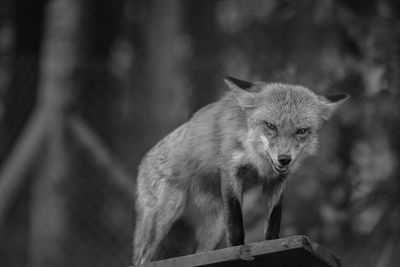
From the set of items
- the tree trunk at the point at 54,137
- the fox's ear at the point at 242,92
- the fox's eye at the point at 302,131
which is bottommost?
the tree trunk at the point at 54,137

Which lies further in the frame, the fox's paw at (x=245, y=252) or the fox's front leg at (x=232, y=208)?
the fox's front leg at (x=232, y=208)

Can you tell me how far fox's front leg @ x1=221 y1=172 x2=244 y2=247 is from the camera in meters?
5.89

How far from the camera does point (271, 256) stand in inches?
212

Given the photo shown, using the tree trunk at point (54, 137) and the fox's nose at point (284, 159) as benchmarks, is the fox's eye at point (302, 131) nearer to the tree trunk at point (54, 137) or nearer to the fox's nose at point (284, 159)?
the fox's nose at point (284, 159)

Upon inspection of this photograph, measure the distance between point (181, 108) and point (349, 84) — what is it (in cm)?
187

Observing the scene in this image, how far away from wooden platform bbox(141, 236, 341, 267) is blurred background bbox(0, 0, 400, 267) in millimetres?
2769

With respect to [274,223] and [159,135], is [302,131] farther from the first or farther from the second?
[159,135]

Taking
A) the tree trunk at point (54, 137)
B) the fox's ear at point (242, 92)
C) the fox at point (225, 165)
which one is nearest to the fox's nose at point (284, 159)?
the fox at point (225, 165)

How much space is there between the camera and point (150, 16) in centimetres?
1174

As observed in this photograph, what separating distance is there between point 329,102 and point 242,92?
65cm

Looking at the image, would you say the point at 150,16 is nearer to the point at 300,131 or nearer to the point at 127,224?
the point at 127,224

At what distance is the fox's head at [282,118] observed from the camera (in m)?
5.86

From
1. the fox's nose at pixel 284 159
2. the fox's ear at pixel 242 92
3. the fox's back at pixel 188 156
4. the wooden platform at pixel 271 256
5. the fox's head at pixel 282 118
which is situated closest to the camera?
the wooden platform at pixel 271 256

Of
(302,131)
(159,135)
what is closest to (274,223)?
(302,131)
